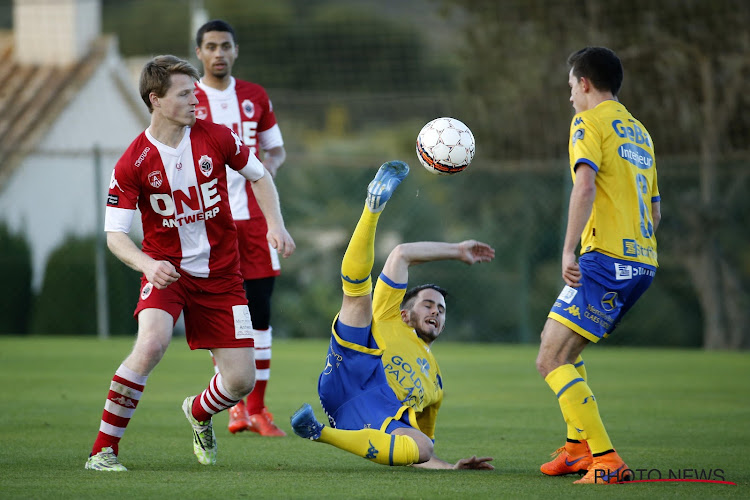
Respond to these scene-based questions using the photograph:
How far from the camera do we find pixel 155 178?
17.3 feet

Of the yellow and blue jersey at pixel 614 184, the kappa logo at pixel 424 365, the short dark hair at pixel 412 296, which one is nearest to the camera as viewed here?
the yellow and blue jersey at pixel 614 184

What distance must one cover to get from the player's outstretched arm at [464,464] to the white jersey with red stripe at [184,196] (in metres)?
1.48

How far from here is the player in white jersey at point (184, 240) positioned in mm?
5172

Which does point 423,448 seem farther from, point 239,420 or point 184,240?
point 239,420

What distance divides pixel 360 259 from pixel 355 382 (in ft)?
2.22

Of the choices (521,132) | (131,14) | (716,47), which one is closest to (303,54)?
(521,132)

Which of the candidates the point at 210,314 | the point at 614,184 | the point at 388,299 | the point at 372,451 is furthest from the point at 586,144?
the point at 210,314

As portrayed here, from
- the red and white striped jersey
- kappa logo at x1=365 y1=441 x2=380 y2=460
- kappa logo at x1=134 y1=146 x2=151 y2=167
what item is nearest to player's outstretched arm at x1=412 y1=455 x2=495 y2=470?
kappa logo at x1=365 y1=441 x2=380 y2=460

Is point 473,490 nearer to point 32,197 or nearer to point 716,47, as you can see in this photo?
point 716,47

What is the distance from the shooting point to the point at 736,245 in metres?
16.2

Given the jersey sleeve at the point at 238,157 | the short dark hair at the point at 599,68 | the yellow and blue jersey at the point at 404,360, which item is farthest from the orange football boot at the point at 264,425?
the short dark hair at the point at 599,68

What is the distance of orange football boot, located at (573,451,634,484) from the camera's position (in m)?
4.92
